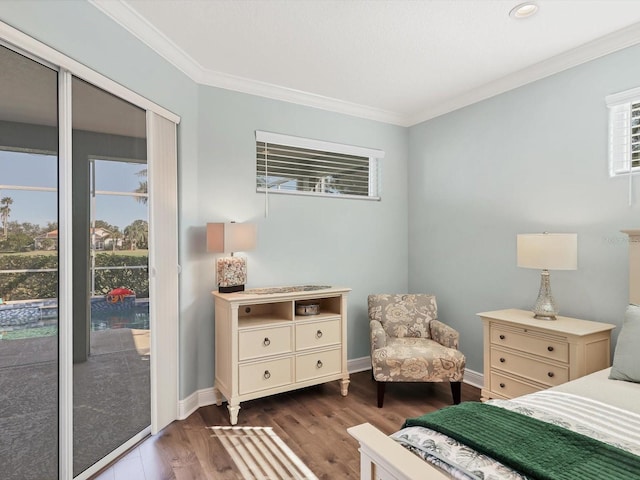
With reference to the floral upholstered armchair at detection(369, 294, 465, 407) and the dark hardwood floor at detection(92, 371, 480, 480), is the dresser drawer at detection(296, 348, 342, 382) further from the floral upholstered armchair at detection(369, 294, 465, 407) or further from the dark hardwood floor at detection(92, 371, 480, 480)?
the floral upholstered armchair at detection(369, 294, 465, 407)

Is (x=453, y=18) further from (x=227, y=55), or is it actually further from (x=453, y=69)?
(x=227, y=55)

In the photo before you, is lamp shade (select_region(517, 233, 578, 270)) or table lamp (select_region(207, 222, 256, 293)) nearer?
lamp shade (select_region(517, 233, 578, 270))

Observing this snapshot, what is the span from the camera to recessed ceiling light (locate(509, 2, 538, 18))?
2.16m

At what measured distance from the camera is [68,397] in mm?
1905

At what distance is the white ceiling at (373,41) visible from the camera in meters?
2.19

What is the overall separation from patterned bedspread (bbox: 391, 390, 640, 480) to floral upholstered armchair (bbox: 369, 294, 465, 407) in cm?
124

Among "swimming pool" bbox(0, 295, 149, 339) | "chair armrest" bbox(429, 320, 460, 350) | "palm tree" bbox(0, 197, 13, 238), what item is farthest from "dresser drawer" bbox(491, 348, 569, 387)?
"palm tree" bbox(0, 197, 13, 238)

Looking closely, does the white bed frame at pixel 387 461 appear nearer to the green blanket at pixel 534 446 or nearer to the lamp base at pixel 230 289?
the green blanket at pixel 534 446

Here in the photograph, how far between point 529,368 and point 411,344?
904mm

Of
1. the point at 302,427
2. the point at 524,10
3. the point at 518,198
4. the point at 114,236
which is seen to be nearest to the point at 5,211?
the point at 114,236

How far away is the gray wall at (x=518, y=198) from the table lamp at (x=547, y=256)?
0.26 meters

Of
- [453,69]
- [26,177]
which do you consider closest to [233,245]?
[26,177]

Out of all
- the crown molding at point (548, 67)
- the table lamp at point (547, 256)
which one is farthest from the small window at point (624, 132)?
the table lamp at point (547, 256)

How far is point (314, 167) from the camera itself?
363cm
